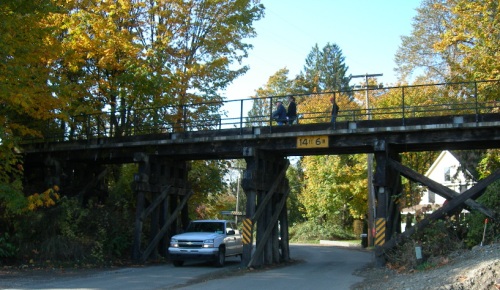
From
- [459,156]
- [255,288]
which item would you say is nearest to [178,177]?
[255,288]

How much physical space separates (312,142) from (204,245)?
5550 mm

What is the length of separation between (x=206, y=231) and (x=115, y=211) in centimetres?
507

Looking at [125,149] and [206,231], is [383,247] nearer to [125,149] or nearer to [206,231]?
[206,231]

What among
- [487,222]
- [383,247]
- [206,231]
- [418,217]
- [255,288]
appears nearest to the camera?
[255,288]

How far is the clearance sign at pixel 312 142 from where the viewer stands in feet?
67.5

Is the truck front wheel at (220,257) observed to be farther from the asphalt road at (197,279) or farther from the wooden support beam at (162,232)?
the wooden support beam at (162,232)

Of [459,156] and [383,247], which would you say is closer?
[383,247]

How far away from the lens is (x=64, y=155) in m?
25.0

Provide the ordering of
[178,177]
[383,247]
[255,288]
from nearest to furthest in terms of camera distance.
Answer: [255,288]
[383,247]
[178,177]

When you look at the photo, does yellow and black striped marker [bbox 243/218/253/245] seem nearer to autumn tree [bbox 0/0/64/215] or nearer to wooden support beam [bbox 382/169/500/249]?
wooden support beam [bbox 382/169/500/249]

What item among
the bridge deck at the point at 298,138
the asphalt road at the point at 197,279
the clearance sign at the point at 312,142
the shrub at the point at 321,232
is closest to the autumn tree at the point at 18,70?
the asphalt road at the point at 197,279

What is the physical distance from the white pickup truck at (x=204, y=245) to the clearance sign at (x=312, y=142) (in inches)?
182

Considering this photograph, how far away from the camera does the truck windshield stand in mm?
22188

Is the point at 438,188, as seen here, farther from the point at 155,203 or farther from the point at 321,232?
the point at 321,232
